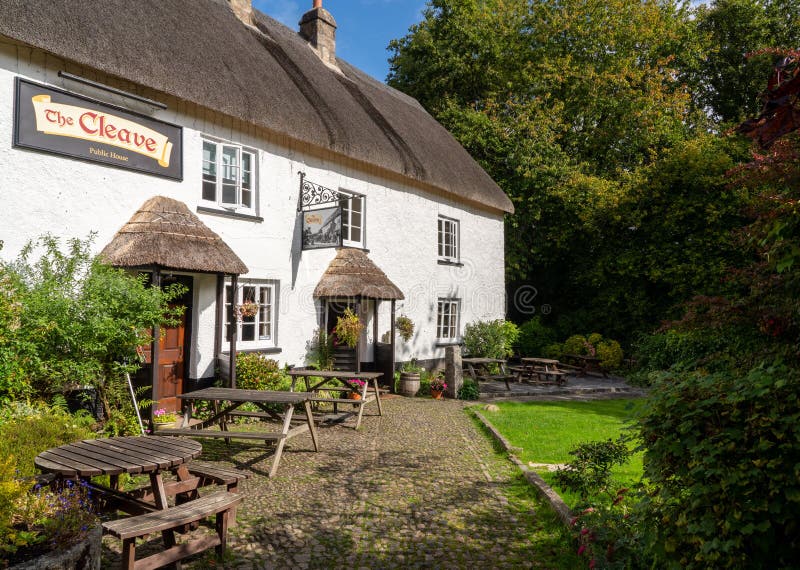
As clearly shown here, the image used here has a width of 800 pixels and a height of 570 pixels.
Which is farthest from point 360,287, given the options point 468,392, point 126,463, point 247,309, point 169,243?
point 126,463

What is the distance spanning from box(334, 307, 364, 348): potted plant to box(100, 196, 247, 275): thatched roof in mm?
3002

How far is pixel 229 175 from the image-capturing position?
Result: 9539 millimetres

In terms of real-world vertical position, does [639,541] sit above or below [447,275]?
below

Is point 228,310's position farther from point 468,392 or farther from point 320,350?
point 468,392

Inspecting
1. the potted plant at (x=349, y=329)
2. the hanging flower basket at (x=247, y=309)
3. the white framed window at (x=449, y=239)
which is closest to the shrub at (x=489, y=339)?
the white framed window at (x=449, y=239)

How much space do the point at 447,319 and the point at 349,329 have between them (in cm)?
548

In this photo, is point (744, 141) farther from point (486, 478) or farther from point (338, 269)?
point (486, 478)

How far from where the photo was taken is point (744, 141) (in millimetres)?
16094

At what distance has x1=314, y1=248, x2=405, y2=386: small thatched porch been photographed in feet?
36.2

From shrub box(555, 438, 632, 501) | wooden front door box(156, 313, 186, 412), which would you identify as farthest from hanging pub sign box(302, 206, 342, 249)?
shrub box(555, 438, 632, 501)

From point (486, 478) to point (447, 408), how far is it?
15.6 feet

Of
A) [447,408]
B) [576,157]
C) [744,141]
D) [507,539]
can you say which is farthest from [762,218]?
[576,157]

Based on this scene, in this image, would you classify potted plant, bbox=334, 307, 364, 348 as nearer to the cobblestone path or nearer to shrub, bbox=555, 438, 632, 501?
the cobblestone path

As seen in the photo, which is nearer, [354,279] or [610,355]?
[354,279]
